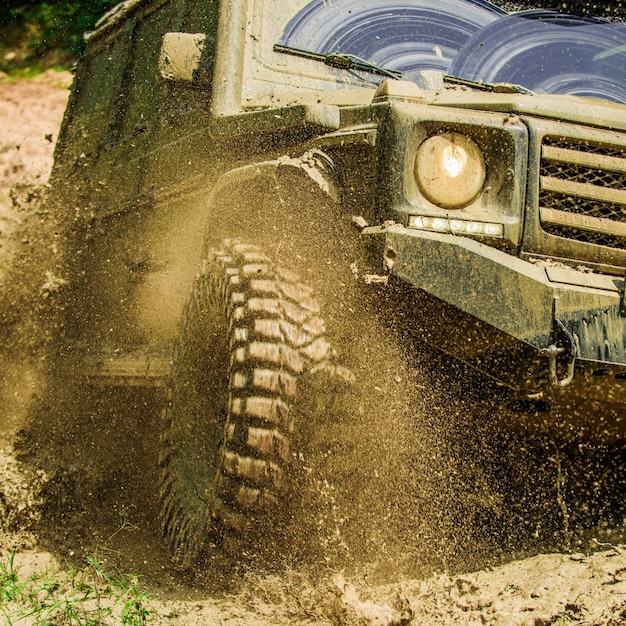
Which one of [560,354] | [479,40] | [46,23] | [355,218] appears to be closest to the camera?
[560,354]

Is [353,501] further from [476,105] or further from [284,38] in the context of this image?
[284,38]

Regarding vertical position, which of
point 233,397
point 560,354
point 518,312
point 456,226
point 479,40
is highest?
point 479,40

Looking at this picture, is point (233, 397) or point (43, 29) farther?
point (43, 29)

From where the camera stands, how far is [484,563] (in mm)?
2570

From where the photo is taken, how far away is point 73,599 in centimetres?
219

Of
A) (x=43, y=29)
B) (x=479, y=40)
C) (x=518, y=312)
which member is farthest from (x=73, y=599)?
(x=43, y=29)

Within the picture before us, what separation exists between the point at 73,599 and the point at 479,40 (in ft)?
10.4

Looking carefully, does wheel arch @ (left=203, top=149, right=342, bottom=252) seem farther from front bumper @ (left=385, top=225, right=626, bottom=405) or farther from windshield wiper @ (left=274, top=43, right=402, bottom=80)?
windshield wiper @ (left=274, top=43, right=402, bottom=80)

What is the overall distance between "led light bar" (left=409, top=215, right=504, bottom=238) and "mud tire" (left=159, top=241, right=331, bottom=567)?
1.66 feet

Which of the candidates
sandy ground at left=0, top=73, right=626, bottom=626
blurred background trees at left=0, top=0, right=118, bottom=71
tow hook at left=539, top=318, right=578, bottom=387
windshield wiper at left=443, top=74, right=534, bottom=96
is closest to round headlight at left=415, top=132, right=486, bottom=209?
A: tow hook at left=539, top=318, right=578, bottom=387

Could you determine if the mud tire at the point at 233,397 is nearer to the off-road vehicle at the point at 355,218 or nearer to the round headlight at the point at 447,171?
the off-road vehicle at the point at 355,218

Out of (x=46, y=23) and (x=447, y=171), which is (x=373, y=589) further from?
(x=46, y=23)

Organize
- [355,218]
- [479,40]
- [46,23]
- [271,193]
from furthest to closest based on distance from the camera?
[46,23]
[479,40]
[271,193]
[355,218]

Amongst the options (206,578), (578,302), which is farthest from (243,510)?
(578,302)
